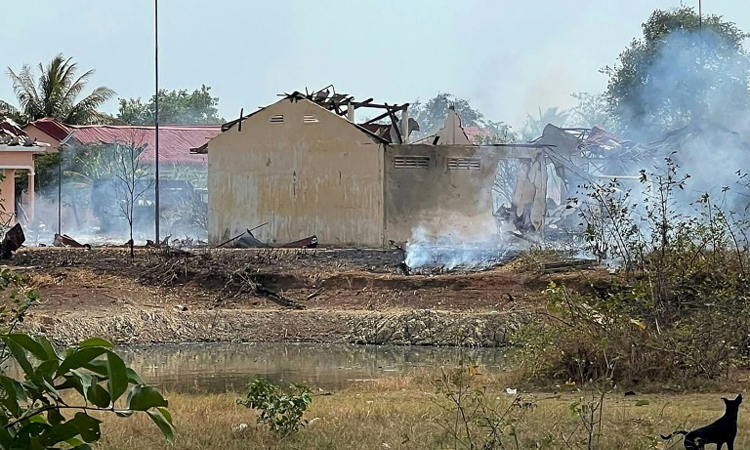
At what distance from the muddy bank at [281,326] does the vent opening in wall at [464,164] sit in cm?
835

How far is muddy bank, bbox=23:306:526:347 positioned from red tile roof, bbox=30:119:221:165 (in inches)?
887

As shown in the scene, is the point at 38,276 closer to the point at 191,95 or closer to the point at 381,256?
the point at 381,256

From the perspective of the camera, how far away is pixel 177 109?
7556 centimetres

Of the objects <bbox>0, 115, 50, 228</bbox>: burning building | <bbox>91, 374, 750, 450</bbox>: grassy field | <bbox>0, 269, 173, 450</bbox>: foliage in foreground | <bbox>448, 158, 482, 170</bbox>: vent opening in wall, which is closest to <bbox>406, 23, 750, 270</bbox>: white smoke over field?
<bbox>448, 158, 482, 170</bbox>: vent opening in wall

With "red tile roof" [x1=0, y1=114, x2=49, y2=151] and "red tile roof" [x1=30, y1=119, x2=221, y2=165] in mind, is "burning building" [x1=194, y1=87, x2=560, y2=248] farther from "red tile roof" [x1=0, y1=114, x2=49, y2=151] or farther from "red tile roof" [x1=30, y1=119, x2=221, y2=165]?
"red tile roof" [x1=30, y1=119, x2=221, y2=165]

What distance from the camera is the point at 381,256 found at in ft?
88.4

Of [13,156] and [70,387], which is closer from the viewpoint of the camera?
[70,387]

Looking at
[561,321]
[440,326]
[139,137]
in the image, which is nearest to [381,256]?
[440,326]

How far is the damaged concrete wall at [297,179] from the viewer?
3011 centimetres

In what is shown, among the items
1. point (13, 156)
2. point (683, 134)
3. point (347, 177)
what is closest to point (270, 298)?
point (347, 177)

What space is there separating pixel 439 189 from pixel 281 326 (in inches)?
352

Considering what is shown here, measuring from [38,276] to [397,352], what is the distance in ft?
30.9

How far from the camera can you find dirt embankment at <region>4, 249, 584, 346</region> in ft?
71.7

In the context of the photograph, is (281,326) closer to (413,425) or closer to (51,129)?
(413,425)
